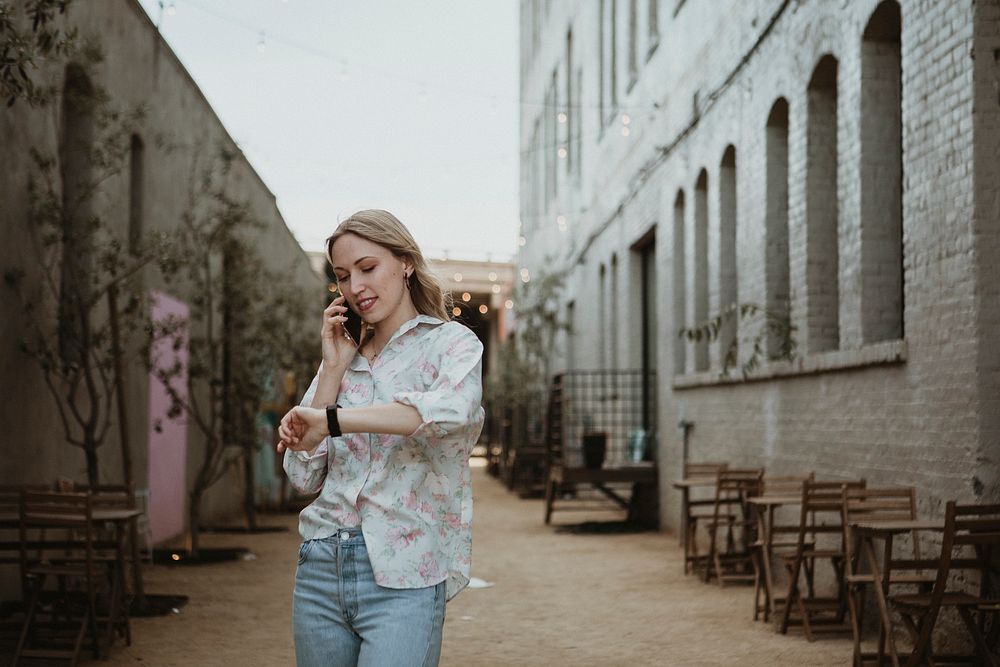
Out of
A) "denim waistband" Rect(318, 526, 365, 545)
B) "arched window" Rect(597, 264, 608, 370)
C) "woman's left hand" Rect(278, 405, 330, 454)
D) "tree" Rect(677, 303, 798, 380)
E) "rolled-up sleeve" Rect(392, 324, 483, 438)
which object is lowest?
"denim waistband" Rect(318, 526, 365, 545)

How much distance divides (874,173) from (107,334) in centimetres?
552

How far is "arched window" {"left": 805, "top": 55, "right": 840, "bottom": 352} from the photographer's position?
9.38 metres

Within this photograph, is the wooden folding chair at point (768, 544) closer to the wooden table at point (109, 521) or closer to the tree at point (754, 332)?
the tree at point (754, 332)

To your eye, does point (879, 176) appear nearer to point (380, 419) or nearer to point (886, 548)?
point (886, 548)

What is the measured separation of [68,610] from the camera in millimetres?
7094

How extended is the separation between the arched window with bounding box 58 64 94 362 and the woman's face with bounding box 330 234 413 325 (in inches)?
261

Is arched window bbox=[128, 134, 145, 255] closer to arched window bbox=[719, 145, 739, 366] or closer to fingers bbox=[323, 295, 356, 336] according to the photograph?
arched window bbox=[719, 145, 739, 366]

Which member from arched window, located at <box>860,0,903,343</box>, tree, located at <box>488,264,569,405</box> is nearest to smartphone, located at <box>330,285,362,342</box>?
arched window, located at <box>860,0,903,343</box>

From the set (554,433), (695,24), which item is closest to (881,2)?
(695,24)

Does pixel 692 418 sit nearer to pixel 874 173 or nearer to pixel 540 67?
pixel 874 173

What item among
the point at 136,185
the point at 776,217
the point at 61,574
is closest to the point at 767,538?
the point at 776,217

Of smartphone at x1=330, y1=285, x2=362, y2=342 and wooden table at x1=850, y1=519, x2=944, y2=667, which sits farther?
wooden table at x1=850, y1=519, x2=944, y2=667

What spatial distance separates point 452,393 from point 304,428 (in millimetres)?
285

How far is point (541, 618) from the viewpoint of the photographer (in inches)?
327
